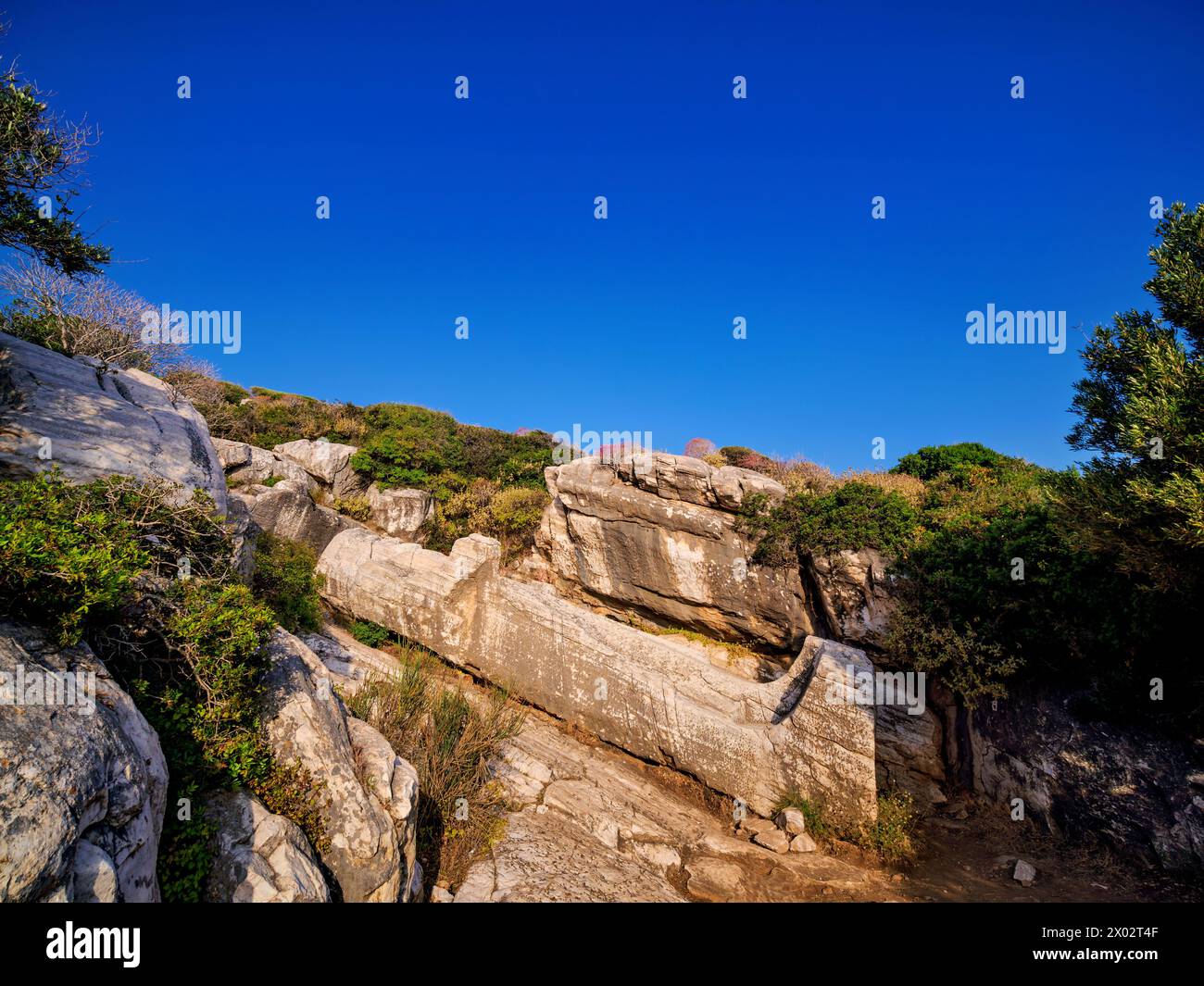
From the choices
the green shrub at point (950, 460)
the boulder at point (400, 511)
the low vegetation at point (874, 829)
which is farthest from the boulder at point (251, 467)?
the green shrub at point (950, 460)

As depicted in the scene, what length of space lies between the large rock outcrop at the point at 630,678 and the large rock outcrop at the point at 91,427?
391cm

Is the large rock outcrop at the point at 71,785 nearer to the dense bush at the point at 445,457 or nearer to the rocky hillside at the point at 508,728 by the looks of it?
the rocky hillside at the point at 508,728

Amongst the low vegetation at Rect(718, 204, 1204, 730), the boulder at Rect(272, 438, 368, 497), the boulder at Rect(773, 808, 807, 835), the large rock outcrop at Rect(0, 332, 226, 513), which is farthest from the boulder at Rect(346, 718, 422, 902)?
the boulder at Rect(272, 438, 368, 497)

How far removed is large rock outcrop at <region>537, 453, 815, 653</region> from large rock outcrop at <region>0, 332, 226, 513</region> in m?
8.51

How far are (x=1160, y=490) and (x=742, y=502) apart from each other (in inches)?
321

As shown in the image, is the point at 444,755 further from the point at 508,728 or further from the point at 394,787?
the point at 394,787

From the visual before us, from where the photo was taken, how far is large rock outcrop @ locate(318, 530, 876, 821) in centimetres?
845

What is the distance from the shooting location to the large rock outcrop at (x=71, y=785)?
244 cm

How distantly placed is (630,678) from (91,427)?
900 cm

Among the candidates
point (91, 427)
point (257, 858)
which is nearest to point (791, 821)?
point (257, 858)

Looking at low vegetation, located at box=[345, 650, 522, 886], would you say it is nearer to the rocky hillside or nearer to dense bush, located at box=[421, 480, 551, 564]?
the rocky hillside
